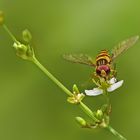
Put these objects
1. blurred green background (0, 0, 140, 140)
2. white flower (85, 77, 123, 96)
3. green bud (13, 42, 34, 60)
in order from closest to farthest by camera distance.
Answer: green bud (13, 42, 34, 60)
white flower (85, 77, 123, 96)
blurred green background (0, 0, 140, 140)

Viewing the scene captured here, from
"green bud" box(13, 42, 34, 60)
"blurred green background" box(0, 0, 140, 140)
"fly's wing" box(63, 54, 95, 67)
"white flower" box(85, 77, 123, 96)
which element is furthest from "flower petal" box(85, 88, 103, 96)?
"blurred green background" box(0, 0, 140, 140)

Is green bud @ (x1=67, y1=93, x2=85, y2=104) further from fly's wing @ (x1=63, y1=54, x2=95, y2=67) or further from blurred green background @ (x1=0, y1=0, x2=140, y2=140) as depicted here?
blurred green background @ (x1=0, y1=0, x2=140, y2=140)

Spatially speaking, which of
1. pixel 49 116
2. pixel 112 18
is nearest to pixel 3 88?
pixel 49 116

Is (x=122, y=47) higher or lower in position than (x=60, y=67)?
lower

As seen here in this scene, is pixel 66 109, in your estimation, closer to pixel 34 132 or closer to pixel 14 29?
pixel 34 132

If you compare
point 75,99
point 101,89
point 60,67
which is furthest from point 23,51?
point 60,67

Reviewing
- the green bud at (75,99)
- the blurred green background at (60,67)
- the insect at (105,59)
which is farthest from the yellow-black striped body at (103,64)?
the blurred green background at (60,67)

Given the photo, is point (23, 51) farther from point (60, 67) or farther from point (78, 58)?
point (60, 67)
